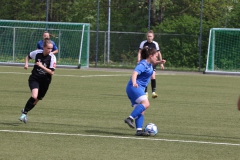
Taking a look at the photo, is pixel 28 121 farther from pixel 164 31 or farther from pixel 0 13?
pixel 0 13

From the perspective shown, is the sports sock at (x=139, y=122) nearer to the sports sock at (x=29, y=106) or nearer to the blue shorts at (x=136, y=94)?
the blue shorts at (x=136, y=94)

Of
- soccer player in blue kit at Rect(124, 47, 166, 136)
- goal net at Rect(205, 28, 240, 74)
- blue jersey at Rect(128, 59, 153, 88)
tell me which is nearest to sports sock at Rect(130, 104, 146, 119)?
soccer player in blue kit at Rect(124, 47, 166, 136)

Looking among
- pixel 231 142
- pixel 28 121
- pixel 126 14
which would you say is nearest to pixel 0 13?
pixel 126 14

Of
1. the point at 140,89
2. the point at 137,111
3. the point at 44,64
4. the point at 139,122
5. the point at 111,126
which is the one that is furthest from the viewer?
the point at 44,64

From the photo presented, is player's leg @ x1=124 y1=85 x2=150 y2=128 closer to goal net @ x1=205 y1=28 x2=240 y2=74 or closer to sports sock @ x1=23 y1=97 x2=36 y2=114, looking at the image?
sports sock @ x1=23 y1=97 x2=36 y2=114

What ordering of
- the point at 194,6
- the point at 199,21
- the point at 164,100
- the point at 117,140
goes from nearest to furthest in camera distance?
the point at 117,140 → the point at 164,100 → the point at 199,21 → the point at 194,6

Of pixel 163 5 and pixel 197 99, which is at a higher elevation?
pixel 163 5

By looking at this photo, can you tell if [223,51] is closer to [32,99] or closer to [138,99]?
[32,99]

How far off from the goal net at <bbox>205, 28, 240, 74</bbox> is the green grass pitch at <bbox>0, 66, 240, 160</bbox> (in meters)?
12.0

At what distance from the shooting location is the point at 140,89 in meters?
10.6

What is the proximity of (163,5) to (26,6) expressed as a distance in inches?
345

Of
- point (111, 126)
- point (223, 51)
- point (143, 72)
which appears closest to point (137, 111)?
point (143, 72)

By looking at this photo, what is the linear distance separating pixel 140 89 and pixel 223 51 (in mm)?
23036

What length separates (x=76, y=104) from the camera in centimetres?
1545
